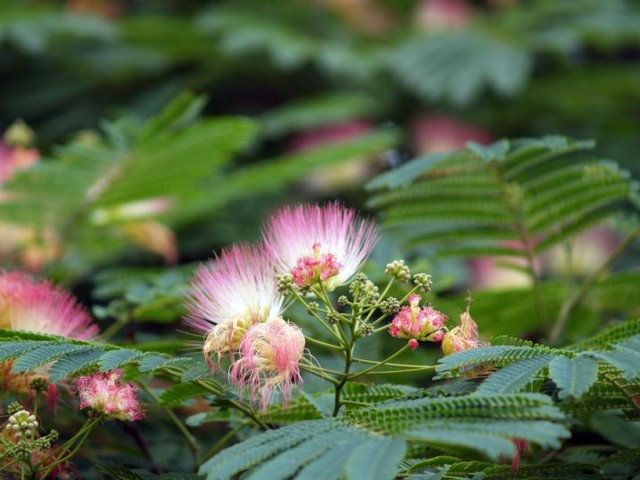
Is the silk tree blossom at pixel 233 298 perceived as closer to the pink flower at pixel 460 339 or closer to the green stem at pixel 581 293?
the pink flower at pixel 460 339

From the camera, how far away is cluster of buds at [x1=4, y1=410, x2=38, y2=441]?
1.32 meters

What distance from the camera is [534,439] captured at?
42.5 inches

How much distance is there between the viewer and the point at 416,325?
53.0 inches

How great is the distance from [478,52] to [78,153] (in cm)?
215

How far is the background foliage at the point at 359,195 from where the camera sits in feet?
4.24

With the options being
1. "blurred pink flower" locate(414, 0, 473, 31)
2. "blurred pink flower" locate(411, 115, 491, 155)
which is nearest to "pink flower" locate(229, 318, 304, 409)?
"blurred pink flower" locate(411, 115, 491, 155)

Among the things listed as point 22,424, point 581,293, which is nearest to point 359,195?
point 581,293

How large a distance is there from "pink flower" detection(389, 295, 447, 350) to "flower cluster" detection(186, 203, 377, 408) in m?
0.12

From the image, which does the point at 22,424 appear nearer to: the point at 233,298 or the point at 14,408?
the point at 14,408

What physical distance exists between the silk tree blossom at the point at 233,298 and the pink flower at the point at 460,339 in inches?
9.7

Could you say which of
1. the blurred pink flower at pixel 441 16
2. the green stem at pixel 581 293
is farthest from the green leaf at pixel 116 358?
the blurred pink flower at pixel 441 16

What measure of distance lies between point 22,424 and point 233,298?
1.12 feet

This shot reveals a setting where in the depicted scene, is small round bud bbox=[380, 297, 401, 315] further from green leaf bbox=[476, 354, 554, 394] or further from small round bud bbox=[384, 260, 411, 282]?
green leaf bbox=[476, 354, 554, 394]

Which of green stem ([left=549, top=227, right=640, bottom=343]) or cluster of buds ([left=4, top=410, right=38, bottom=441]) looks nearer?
cluster of buds ([left=4, top=410, right=38, bottom=441])
